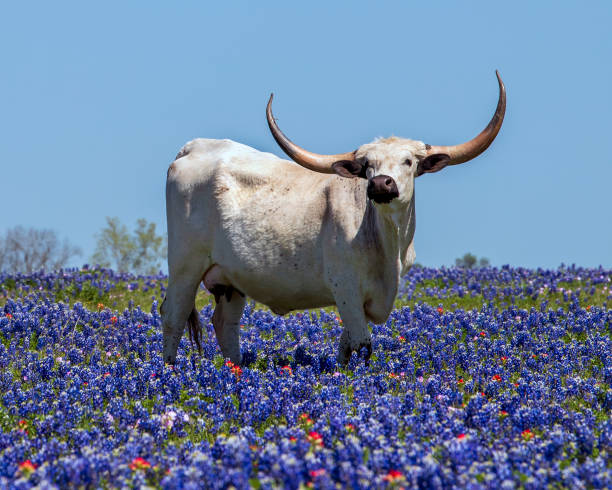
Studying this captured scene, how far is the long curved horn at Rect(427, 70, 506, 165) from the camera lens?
8891 mm

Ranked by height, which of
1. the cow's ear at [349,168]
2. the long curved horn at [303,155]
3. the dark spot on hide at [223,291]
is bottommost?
the dark spot on hide at [223,291]

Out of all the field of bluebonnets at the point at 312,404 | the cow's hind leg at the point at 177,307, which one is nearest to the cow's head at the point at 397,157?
the field of bluebonnets at the point at 312,404

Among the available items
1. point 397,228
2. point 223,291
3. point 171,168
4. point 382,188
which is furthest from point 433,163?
point 171,168

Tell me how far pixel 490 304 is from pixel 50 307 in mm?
7757

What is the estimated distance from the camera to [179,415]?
6.45 metres

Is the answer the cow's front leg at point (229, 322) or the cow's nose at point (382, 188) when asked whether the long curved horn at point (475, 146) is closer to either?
the cow's nose at point (382, 188)

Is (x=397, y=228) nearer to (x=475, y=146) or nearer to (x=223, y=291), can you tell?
(x=475, y=146)

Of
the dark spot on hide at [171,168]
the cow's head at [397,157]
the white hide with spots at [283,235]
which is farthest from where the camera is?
the dark spot on hide at [171,168]

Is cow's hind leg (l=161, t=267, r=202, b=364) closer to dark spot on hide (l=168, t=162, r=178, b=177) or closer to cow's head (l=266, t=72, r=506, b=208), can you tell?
dark spot on hide (l=168, t=162, r=178, b=177)

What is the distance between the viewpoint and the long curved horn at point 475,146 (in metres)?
8.89

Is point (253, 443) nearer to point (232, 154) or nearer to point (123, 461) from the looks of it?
point (123, 461)

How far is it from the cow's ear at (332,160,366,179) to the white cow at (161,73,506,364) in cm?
1

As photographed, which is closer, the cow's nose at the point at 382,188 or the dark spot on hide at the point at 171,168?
the cow's nose at the point at 382,188

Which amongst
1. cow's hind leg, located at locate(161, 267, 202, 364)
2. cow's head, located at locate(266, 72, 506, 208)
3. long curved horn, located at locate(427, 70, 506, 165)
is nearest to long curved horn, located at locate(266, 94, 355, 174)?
cow's head, located at locate(266, 72, 506, 208)
